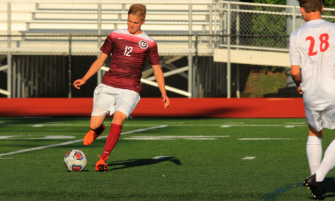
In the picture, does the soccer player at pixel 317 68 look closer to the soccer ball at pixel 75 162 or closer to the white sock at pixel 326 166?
the white sock at pixel 326 166

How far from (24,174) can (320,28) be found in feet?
11.3

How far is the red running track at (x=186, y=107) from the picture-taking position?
15.3m

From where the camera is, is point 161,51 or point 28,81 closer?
point 161,51

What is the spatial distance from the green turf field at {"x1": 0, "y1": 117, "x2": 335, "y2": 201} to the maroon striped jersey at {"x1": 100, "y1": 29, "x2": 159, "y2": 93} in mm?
1016

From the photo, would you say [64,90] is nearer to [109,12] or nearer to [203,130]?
[109,12]

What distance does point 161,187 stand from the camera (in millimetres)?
5027

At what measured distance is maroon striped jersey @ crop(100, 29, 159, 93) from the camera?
6184 mm

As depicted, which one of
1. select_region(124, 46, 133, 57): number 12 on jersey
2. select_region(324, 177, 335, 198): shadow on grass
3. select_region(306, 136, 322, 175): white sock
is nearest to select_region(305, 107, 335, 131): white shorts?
select_region(306, 136, 322, 175): white sock

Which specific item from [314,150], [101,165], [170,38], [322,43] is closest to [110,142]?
[101,165]

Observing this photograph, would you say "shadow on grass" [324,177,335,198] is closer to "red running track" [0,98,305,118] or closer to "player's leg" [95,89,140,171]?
"player's leg" [95,89,140,171]

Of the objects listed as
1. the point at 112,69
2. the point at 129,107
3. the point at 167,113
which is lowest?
the point at 167,113

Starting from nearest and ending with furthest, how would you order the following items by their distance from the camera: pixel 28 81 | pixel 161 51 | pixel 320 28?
pixel 320 28, pixel 161 51, pixel 28 81

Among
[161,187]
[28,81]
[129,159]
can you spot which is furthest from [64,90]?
[161,187]

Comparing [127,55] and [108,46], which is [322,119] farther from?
[108,46]
